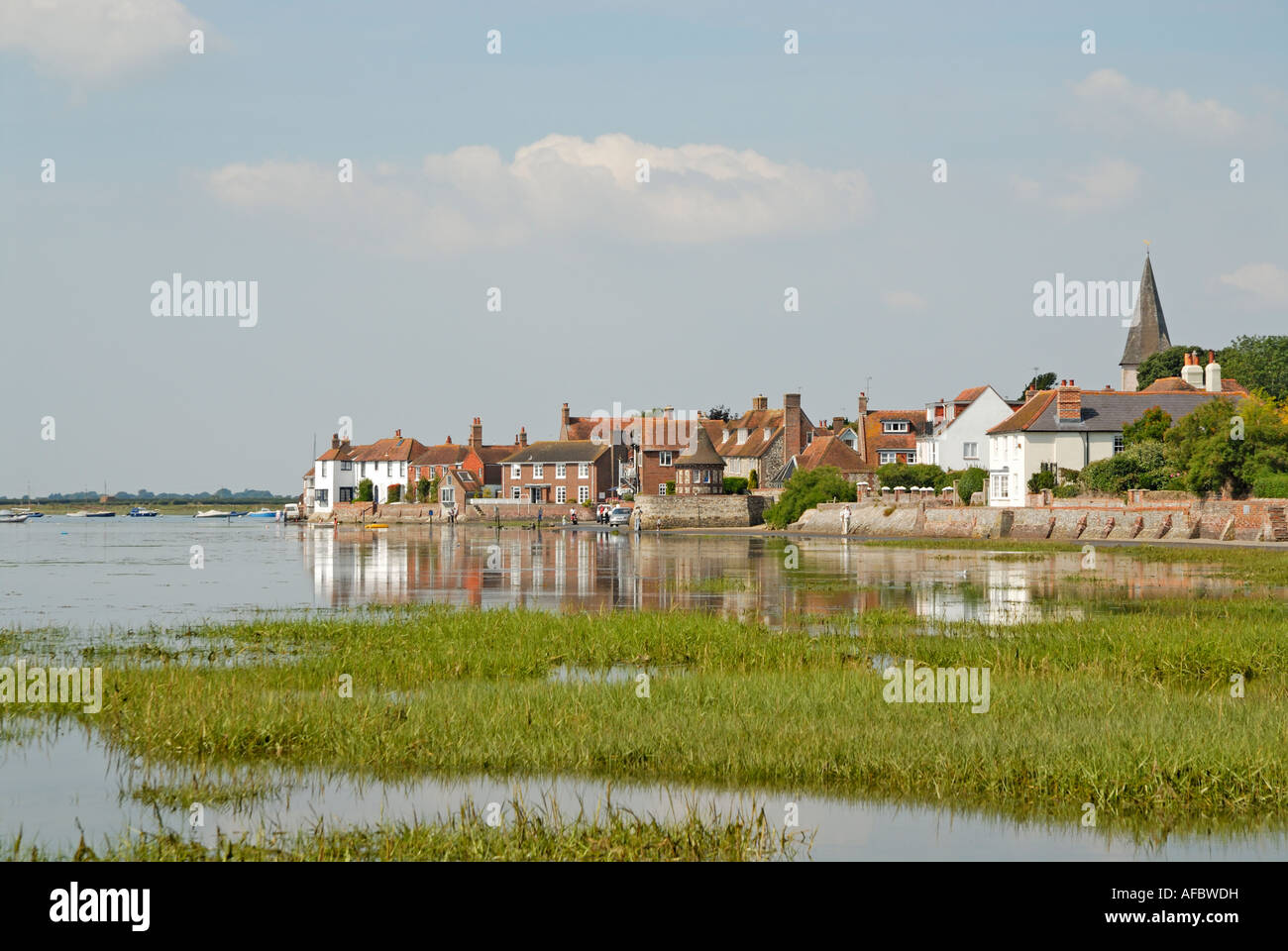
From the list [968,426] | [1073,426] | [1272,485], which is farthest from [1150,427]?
[968,426]

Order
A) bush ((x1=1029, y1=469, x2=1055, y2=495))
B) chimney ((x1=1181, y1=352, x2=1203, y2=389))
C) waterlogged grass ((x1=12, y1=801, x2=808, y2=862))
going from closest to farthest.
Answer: waterlogged grass ((x1=12, y1=801, x2=808, y2=862)) → bush ((x1=1029, y1=469, x2=1055, y2=495)) → chimney ((x1=1181, y1=352, x2=1203, y2=389))

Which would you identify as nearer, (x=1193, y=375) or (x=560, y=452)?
(x=1193, y=375)

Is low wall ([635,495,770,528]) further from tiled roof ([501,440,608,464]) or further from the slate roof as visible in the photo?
the slate roof

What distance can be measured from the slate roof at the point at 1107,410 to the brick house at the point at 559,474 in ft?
219

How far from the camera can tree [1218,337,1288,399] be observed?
11062cm

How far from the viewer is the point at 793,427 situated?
136 metres

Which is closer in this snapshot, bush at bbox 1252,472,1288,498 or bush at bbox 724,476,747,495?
bush at bbox 1252,472,1288,498

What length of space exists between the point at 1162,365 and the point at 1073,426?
148 ft

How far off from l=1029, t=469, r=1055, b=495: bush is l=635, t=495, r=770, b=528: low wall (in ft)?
→ 121

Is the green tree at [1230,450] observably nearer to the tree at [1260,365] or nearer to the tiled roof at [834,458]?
the tree at [1260,365]

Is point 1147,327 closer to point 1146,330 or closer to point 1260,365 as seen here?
point 1146,330

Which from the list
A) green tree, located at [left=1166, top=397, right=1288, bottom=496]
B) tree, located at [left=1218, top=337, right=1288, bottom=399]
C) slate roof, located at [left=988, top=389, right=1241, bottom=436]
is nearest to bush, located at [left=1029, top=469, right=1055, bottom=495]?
slate roof, located at [left=988, top=389, right=1241, bottom=436]

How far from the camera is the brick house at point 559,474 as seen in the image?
147625 mm

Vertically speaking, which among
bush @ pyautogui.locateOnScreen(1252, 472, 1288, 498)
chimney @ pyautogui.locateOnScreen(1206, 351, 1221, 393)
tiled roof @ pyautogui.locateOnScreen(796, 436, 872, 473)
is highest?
chimney @ pyautogui.locateOnScreen(1206, 351, 1221, 393)
